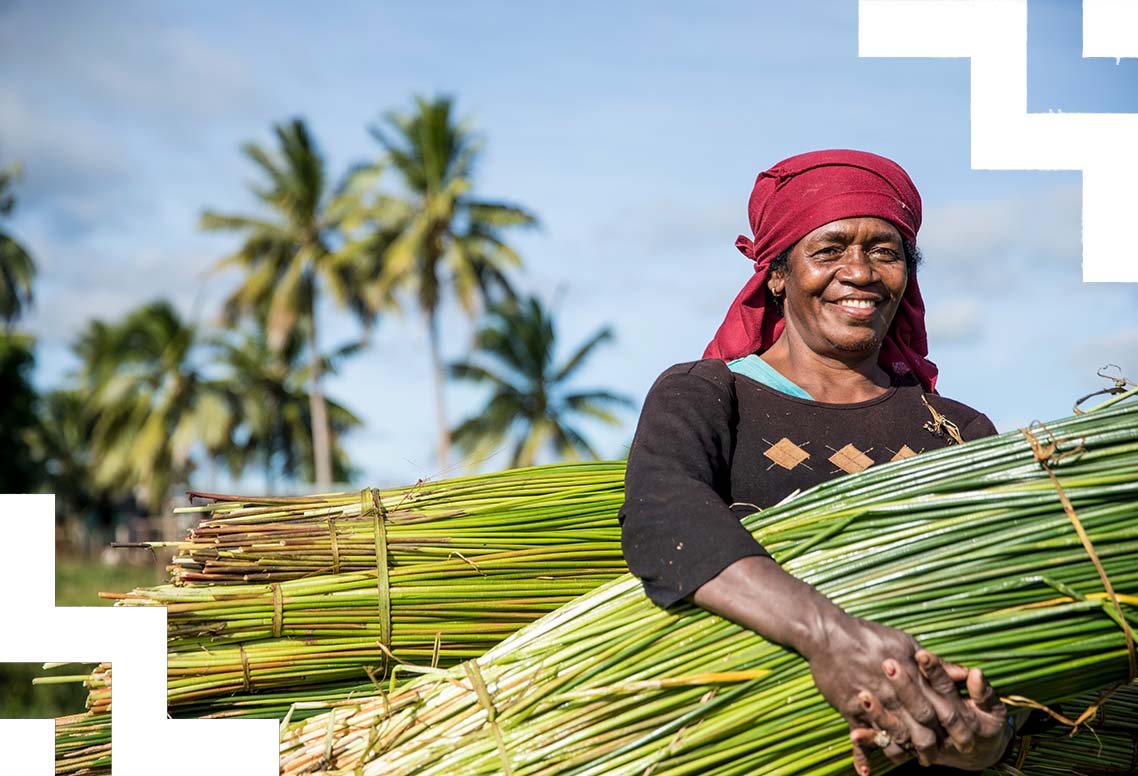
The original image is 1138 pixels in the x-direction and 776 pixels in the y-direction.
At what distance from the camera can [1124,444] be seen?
167cm

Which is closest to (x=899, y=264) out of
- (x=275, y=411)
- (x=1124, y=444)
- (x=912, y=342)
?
(x=912, y=342)

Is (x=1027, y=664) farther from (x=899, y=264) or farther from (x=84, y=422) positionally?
(x=84, y=422)

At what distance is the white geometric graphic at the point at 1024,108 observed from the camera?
293 cm

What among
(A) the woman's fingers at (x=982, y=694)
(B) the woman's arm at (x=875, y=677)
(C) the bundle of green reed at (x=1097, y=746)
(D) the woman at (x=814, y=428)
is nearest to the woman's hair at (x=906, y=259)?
(D) the woman at (x=814, y=428)

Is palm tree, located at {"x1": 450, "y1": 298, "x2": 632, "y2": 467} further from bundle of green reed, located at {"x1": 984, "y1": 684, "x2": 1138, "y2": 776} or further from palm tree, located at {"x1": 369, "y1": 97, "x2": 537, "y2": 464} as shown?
bundle of green reed, located at {"x1": 984, "y1": 684, "x2": 1138, "y2": 776}

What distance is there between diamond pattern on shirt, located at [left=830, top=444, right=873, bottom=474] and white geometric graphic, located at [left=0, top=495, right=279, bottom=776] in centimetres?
104

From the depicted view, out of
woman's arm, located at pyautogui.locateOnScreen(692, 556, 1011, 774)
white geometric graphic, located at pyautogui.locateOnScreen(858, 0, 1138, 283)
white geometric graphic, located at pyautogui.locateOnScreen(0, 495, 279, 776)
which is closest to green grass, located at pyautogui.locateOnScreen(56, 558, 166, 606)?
white geometric graphic, located at pyautogui.locateOnScreen(0, 495, 279, 776)

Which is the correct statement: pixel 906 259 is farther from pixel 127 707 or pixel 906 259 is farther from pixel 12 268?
pixel 12 268

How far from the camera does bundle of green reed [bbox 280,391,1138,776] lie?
159 cm

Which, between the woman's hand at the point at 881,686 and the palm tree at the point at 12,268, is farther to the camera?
the palm tree at the point at 12,268

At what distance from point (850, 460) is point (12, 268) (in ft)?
84.0

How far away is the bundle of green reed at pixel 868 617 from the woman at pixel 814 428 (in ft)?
0.24

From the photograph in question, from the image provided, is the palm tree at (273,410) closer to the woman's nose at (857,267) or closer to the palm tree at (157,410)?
the palm tree at (157,410)

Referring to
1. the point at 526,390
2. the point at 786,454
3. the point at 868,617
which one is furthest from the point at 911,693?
the point at 526,390
